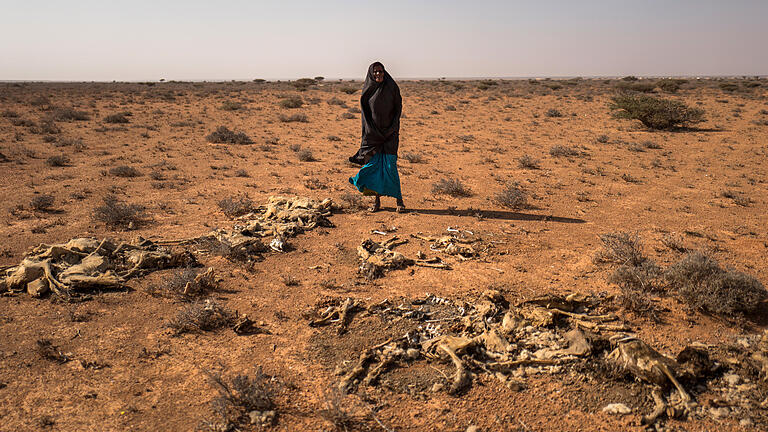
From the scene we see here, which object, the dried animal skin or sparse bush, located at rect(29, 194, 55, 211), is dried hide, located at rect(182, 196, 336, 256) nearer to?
sparse bush, located at rect(29, 194, 55, 211)

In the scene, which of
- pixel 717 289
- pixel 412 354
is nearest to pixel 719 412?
pixel 717 289

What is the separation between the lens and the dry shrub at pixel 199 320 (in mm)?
3637

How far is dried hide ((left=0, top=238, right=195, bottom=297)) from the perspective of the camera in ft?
13.7

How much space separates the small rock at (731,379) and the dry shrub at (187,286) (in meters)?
4.53

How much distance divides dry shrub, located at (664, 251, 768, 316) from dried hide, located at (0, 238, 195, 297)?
5.33 m

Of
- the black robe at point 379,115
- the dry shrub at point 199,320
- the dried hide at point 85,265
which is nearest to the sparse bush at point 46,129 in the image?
the dried hide at point 85,265

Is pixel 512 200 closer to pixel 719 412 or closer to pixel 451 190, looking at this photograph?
pixel 451 190

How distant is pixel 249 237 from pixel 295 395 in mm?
2954

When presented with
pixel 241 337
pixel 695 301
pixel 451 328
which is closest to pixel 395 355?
pixel 451 328

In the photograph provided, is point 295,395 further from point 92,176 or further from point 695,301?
point 92,176

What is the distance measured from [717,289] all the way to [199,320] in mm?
4653

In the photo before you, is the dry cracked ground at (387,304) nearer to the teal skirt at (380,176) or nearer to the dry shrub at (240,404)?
the dry shrub at (240,404)

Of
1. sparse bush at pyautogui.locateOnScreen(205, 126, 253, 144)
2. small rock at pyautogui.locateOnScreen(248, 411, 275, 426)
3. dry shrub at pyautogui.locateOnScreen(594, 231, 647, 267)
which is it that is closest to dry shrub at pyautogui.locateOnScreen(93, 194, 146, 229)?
small rock at pyautogui.locateOnScreen(248, 411, 275, 426)

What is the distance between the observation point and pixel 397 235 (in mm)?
5816
